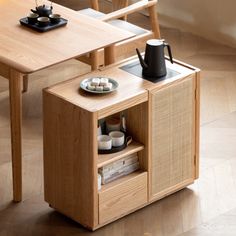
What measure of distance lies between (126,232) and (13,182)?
590 mm

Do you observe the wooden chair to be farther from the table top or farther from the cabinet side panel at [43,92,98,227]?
the cabinet side panel at [43,92,98,227]

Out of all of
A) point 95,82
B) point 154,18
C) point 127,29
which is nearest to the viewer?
point 95,82

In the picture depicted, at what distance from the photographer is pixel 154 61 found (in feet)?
13.3

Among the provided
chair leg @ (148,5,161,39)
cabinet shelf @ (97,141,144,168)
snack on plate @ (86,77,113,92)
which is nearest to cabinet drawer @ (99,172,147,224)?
cabinet shelf @ (97,141,144,168)

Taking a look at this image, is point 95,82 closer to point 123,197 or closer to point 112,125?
point 112,125

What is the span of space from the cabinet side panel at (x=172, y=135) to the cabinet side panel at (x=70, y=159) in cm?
35

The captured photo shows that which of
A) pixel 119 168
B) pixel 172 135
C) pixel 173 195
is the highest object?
pixel 172 135

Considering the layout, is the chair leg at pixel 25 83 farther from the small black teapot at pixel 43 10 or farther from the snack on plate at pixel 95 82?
the snack on plate at pixel 95 82

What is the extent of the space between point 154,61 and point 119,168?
0.50 meters

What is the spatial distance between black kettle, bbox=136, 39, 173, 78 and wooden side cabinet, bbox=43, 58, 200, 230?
0.18 feet

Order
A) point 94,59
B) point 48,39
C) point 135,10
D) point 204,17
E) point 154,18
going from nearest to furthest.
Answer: point 48,39 < point 94,59 < point 135,10 < point 154,18 < point 204,17

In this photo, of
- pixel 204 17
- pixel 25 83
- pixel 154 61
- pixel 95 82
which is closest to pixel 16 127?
pixel 95 82

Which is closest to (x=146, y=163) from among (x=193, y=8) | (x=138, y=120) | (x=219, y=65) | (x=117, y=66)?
(x=138, y=120)

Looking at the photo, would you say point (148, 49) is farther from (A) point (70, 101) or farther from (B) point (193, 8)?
(B) point (193, 8)
